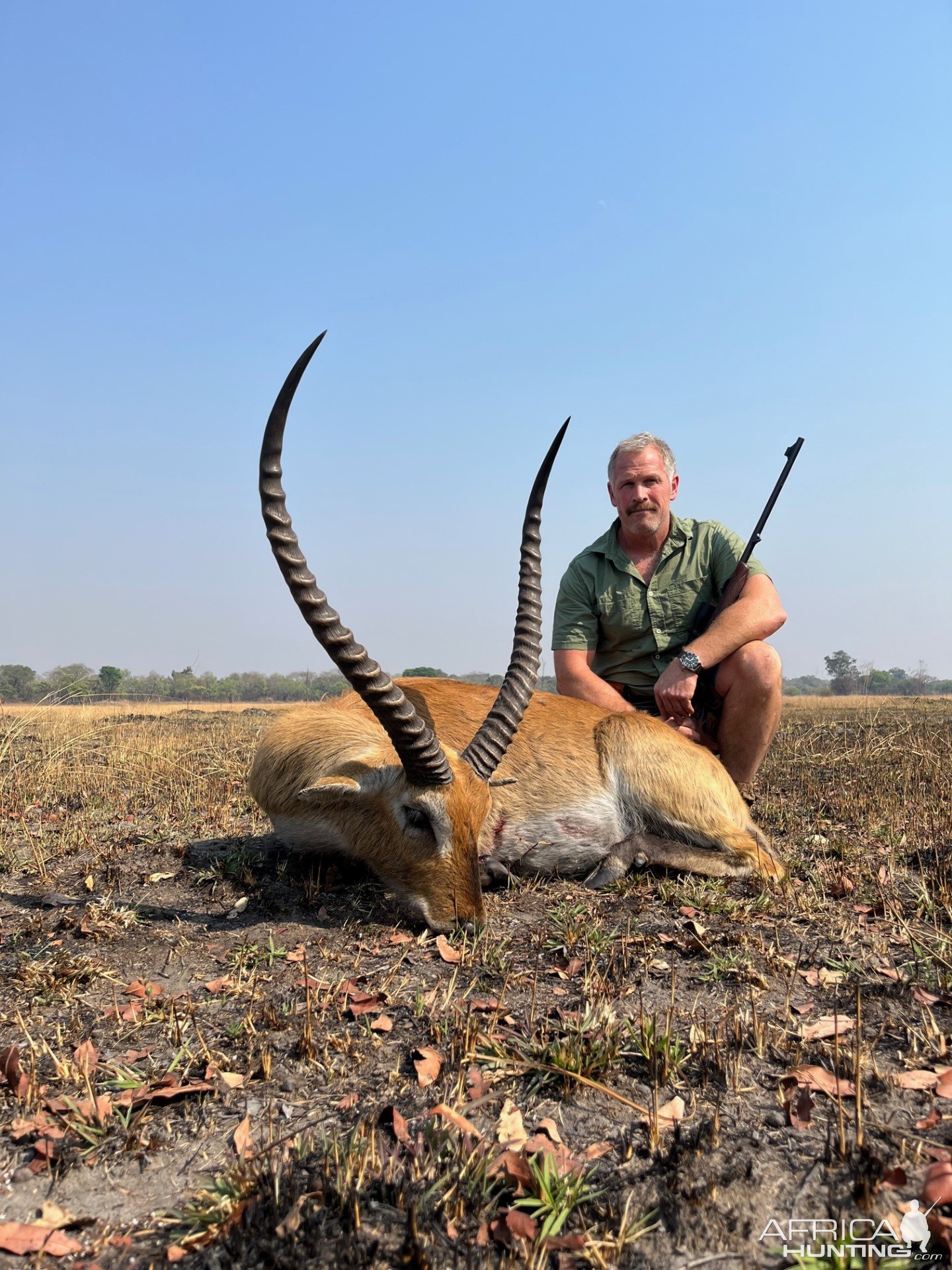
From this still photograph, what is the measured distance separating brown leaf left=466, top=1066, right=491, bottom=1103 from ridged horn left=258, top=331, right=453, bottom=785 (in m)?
1.60

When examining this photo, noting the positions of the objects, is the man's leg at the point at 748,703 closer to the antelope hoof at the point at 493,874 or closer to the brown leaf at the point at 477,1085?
the antelope hoof at the point at 493,874

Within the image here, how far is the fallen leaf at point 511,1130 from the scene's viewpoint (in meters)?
2.24

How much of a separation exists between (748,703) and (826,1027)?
343 cm

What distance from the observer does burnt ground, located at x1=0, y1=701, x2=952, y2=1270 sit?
76.4 inches

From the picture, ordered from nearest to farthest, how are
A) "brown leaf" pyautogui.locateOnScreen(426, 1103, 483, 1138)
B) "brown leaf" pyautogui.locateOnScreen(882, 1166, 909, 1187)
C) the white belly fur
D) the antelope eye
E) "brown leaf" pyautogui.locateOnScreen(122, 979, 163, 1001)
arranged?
1. "brown leaf" pyautogui.locateOnScreen(882, 1166, 909, 1187)
2. "brown leaf" pyautogui.locateOnScreen(426, 1103, 483, 1138)
3. "brown leaf" pyautogui.locateOnScreen(122, 979, 163, 1001)
4. the antelope eye
5. the white belly fur

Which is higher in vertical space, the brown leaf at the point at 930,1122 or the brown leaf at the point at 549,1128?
the brown leaf at the point at 930,1122

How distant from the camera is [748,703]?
6098 millimetres

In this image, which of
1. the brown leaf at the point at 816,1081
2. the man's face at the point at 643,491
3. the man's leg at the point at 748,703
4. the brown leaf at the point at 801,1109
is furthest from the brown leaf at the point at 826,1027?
the man's face at the point at 643,491

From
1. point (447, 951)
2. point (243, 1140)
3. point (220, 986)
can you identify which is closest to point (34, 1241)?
point (243, 1140)

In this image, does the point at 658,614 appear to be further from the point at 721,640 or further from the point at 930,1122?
the point at 930,1122

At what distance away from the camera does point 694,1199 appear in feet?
6.47

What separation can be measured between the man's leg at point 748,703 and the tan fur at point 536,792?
34.2 inches

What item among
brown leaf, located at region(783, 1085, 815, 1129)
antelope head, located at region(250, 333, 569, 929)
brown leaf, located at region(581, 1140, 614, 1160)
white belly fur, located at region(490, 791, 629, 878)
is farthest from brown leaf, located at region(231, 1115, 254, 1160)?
white belly fur, located at region(490, 791, 629, 878)

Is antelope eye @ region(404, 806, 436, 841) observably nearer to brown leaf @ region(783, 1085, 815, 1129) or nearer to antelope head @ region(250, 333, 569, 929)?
antelope head @ region(250, 333, 569, 929)
